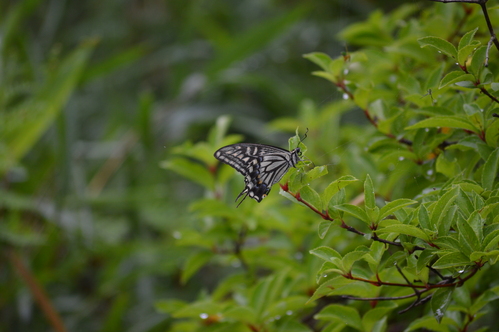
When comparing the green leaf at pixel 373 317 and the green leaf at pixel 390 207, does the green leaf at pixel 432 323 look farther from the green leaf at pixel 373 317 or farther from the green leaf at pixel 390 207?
the green leaf at pixel 390 207

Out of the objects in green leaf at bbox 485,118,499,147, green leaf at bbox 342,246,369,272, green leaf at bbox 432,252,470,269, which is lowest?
green leaf at bbox 432,252,470,269

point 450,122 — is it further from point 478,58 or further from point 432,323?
point 432,323

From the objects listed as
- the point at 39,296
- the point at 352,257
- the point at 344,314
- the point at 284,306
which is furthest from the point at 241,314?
the point at 39,296

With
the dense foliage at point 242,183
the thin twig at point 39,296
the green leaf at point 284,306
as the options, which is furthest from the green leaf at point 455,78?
the thin twig at point 39,296

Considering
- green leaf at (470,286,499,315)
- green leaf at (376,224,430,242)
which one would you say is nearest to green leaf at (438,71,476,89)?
green leaf at (376,224,430,242)

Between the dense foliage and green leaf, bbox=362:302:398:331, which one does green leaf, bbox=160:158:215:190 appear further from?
Answer: green leaf, bbox=362:302:398:331

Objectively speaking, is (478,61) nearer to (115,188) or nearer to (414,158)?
(414,158)
